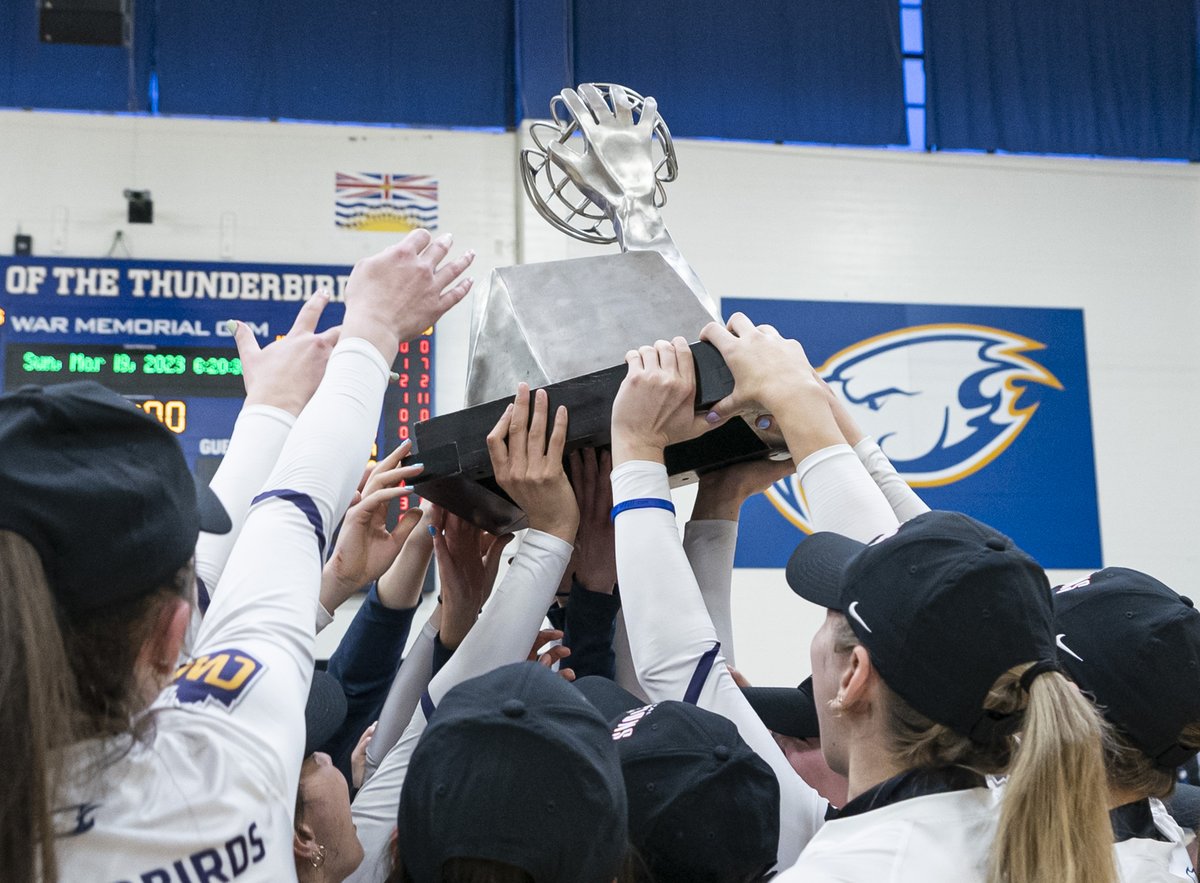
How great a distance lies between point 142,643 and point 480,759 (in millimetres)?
310

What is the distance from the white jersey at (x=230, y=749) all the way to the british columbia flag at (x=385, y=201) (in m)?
4.82

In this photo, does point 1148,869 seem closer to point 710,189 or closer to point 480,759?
point 480,759

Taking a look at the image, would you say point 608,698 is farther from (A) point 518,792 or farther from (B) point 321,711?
(A) point 518,792

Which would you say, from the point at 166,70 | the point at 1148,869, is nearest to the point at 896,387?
the point at 166,70

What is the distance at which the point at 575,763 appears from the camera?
1.08 meters

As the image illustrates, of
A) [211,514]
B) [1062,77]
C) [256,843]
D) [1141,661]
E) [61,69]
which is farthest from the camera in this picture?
[1062,77]

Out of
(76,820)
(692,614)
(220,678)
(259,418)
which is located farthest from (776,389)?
(76,820)

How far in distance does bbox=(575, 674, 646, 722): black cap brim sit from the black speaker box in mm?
4746

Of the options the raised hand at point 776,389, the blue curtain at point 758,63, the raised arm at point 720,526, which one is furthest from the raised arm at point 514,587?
the blue curtain at point 758,63

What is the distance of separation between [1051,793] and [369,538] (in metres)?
1.06

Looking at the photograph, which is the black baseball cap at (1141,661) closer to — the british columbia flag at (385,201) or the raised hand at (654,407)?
the raised hand at (654,407)

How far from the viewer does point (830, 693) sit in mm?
1248

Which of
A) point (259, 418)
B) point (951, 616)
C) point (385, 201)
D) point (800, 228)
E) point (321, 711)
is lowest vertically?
point (321, 711)

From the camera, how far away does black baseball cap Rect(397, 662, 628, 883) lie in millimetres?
1041
